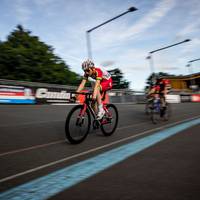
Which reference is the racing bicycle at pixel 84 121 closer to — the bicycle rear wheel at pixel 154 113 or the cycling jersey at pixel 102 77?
the cycling jersey at pixel 102 77

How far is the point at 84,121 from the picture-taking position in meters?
5.71

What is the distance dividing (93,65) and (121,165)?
307cm

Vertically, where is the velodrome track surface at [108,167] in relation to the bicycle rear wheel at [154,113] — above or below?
below

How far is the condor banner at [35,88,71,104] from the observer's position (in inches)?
601

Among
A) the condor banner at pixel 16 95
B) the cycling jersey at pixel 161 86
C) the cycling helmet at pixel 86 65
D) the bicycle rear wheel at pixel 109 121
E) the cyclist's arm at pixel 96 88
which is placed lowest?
the bicycle rear wheel at pixel 109 121

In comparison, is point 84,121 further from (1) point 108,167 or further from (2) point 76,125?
(1) point 108,167

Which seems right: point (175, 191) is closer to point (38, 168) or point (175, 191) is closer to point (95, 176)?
point (95, 176)

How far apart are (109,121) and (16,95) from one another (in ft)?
29.4

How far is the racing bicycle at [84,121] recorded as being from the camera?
529cm

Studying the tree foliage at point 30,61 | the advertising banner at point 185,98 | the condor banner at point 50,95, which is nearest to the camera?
the condor banner at point 50,95

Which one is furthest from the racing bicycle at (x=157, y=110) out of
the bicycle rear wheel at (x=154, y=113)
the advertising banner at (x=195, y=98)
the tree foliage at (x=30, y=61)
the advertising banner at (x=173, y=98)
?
the tree foliage at (x=30, y=61)

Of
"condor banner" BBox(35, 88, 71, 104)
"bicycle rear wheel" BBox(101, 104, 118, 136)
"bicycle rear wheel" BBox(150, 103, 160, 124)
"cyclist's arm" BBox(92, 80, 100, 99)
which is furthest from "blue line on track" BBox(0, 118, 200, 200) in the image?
"condor banner" BBox(35, 88, 71, 104)

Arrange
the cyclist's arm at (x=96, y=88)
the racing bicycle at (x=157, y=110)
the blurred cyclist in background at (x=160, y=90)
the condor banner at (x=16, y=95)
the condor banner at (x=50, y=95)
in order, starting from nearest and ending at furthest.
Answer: the cyclist's arm at (x=96, y=88) → the racing bicycle at (x=157, y=110) → the blurred cyclist in background at (x=160, y=90) → the condor banner at (x=16, y=95) → the condor banner at (x=50, y=95)

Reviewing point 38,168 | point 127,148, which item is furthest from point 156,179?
point 127,148
